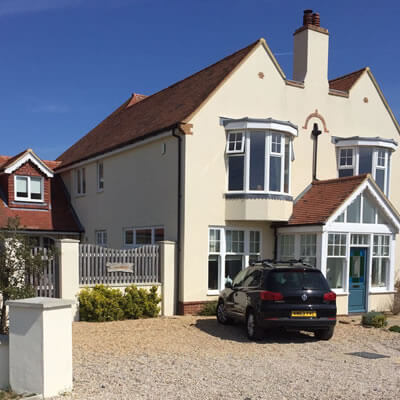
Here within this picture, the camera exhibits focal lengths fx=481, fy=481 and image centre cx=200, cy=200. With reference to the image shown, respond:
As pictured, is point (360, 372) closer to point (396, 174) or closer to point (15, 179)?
point (396, 174)

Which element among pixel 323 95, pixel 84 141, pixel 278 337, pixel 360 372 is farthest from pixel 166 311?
pixel 84 141

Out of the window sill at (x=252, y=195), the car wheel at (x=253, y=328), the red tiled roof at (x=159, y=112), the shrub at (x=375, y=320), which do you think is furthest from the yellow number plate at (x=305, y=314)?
the red tiled roof at (x=159, y=112)

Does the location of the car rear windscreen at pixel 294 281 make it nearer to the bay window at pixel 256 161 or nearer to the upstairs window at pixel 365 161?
the bay window at pixel 256 161

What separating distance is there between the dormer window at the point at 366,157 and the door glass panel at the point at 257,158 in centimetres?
379

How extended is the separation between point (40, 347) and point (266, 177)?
10084 mm

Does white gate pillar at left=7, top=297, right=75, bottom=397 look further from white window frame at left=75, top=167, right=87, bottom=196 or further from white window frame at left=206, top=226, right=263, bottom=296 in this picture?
white window frame at left=75, top=167, right=87, bottom=196

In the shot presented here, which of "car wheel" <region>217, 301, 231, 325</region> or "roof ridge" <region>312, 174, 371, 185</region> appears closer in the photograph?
"car wheel" <region>217, 301, 231, 325</region>

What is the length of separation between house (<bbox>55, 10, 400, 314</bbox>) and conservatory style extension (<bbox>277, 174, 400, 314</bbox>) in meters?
0.04

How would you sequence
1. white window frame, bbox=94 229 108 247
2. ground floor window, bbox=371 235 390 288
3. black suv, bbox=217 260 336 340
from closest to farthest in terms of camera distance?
1. black suv, bbox=217 260 336 340
2. ground floor window, bbox=371 235 390 288
3. white window frame, bbox=94 229 108 247

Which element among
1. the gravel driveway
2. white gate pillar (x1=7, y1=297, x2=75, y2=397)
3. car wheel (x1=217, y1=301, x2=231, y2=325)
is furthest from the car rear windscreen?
white gate pillar (x1=7, y1=297, x2=75, y2=397)

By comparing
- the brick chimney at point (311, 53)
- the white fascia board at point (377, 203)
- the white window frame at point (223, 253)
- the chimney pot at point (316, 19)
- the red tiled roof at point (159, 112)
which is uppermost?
the chimney pot at point (316, 19)

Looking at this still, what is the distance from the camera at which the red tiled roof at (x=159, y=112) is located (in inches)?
621

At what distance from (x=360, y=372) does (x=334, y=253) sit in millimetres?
7299

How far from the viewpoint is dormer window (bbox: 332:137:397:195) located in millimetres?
Answer: 17467
